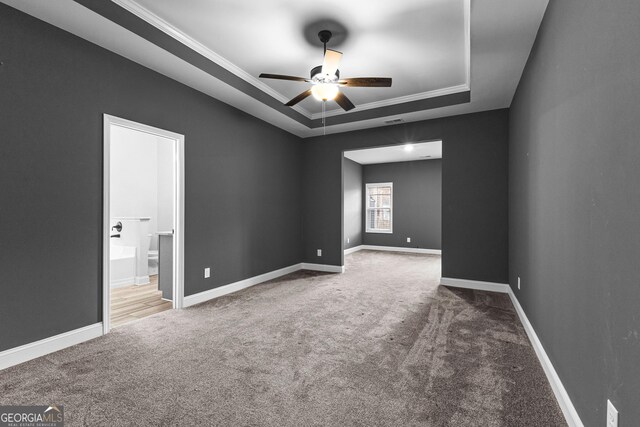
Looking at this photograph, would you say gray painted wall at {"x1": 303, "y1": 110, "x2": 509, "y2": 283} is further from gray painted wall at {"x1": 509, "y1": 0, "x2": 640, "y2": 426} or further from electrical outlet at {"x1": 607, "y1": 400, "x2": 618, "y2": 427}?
electrical outlet at {"x1": 607, "y1": 400, "x2": 618, "y2": 427}

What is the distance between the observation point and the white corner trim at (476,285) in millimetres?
4172

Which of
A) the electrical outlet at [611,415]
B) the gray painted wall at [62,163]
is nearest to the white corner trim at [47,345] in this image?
the gray painted wall at [62,163]

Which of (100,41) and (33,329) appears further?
(100,41)

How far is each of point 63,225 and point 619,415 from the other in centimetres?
360

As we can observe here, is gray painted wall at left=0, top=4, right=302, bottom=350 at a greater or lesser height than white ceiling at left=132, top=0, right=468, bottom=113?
lesser

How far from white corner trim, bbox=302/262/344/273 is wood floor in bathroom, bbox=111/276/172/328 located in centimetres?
258

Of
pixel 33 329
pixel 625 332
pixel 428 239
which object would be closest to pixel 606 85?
pixel 625 332

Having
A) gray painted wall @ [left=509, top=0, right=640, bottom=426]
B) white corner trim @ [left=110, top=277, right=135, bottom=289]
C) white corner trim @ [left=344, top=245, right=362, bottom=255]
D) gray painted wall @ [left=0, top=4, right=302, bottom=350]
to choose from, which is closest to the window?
white corner trim @ [left=344, top=245, right=362, bottom=255]

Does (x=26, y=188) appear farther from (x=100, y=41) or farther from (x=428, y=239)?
(x=428, y=239)

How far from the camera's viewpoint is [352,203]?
879 cm

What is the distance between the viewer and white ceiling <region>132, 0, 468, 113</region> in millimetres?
2576

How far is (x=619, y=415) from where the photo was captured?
1.10 metres

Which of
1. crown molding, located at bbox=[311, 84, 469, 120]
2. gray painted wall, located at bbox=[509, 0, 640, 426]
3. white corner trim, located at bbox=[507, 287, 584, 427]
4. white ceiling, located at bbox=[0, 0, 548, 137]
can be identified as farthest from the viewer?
crown molding, located at bbox=[311, 84, 469, 120]

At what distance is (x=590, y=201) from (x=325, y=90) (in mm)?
2405
